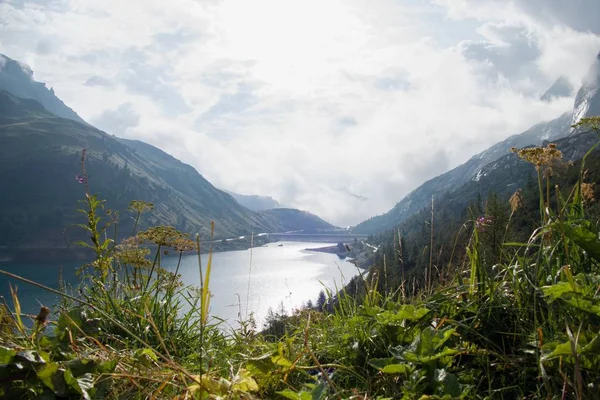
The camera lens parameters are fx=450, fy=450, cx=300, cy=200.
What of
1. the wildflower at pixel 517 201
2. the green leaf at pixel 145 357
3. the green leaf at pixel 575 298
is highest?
the wildflower at pixel 517 201

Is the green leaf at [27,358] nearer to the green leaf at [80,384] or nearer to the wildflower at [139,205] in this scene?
the green leaf at [80,384]

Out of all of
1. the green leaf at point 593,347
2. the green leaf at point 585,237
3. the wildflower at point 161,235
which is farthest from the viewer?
the wildflower at point 161,235

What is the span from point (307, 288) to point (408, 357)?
4241 inches

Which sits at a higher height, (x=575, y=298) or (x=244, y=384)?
(x=575, y=298)

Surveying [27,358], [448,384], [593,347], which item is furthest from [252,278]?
[593,347]

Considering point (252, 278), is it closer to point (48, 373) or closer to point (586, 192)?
point (586, 192)

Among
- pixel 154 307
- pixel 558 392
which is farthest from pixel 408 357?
pixel 154 307

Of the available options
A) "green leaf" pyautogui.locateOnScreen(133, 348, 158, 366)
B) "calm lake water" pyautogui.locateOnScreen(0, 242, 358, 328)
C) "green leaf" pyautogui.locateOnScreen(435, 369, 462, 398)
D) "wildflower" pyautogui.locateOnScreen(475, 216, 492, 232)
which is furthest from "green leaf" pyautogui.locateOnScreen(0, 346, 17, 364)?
"calm lake water" pyautogui.locateOnScreen(0, 242, 358, 328)

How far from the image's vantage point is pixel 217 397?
1.93 metres

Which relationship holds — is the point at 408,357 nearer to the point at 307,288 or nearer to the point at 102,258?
the point at 102,258

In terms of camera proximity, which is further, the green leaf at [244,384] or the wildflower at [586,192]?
the wildflower at [586,192]

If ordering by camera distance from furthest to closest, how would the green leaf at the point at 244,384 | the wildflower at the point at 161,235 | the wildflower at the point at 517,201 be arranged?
the wildflower at the point at 161,235, the wildflower at the point at 517,201, the green leaf at the point at 244,384

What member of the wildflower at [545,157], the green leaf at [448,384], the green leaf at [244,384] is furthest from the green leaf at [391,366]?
the wildflower at [545,157]

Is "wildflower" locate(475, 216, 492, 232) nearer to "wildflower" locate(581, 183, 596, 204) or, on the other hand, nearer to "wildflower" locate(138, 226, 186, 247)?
"wildflower" locate(581, 183, 596, 204)
